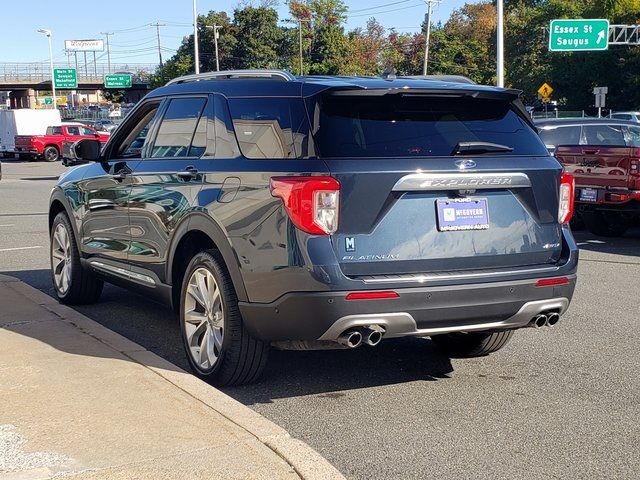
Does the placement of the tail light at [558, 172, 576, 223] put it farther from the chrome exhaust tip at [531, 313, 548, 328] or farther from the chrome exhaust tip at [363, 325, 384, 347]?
the chrome exhaust tip at [363, 325, 384, 347]

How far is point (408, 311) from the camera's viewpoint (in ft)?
16.4

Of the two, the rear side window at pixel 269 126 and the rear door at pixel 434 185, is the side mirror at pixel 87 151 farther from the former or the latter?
the rear door at pixel 434 185

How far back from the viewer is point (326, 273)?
Result: 4836mm

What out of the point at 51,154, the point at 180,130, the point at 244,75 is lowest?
the point at 51,154

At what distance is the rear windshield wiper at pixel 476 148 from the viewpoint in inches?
206

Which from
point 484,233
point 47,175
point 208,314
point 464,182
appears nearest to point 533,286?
point 484,233

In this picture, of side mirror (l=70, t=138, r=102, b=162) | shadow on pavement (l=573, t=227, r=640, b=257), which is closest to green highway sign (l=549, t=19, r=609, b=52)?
shadow on pavement (l=573, t=227, r=640, b=257)

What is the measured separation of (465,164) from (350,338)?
1.18m

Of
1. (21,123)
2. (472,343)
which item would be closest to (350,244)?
(472,343)

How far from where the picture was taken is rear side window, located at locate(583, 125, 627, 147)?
13984mm

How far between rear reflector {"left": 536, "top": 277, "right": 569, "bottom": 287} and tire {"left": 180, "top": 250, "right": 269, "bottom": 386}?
5.48 ft

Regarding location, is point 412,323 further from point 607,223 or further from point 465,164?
point 607,223

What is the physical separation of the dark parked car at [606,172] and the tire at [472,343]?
7030mm

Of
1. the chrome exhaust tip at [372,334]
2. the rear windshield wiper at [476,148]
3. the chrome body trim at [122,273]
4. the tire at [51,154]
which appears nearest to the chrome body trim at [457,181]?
the rear windshield wiper at [476,148]
